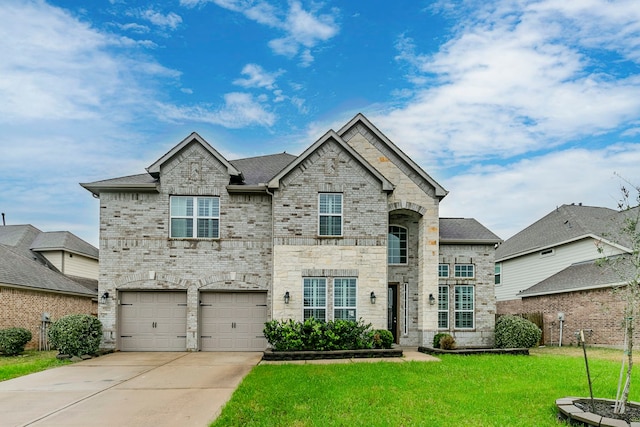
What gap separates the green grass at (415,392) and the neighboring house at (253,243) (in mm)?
4238

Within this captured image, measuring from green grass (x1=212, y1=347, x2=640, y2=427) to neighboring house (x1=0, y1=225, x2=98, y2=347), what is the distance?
11293 mm

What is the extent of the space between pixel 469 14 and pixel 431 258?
847 centimetres

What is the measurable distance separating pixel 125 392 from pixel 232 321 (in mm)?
8039

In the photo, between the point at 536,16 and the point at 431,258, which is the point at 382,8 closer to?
the point at 536,16

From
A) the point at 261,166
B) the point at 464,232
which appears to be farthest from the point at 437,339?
the point at 261,166

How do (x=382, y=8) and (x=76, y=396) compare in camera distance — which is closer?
(x=76, y=396)

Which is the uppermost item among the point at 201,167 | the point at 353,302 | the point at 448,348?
the point at 201,167

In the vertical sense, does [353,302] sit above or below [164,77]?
below

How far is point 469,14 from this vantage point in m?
14.7

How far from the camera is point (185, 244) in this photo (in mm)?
18438

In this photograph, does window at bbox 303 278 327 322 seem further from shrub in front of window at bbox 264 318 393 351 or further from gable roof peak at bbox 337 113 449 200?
gable roof peak at bbox 337 113 449 200

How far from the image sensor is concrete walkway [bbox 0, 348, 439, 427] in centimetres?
841

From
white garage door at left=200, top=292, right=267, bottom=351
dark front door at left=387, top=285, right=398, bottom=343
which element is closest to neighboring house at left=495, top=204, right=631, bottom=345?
dark front door at left=387, top=285, right=398, bottom=343

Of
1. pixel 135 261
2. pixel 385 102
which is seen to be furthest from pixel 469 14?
pixel 135 261
